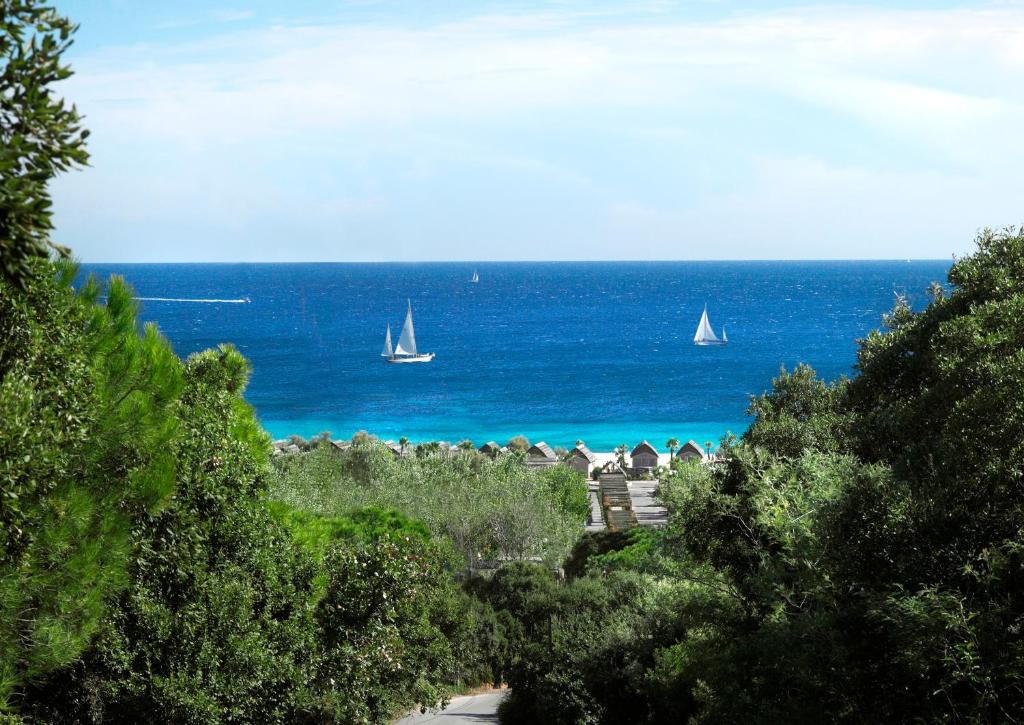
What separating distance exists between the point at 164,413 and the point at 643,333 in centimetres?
12038

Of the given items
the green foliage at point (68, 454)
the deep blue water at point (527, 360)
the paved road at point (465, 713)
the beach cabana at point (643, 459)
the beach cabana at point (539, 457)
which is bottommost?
the paved road at point (465, 713)

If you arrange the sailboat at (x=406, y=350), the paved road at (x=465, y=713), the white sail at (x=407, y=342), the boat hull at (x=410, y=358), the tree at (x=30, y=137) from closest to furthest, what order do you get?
the tree at (x=30, y=137) → the paved road at (x=465, y=713) → the white sail at (x=407, y=342) → the sailboat at (x=406, y=350) → the boat hull at (x=410, y=358)

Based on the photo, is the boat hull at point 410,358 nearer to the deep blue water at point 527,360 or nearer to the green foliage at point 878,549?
A: the deep blue water at point 527,360

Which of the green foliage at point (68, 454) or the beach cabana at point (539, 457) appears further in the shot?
the beach cabana at point (539, 457)

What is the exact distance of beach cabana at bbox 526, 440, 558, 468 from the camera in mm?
44759

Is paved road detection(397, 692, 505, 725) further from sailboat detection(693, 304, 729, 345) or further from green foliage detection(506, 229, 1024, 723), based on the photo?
sailboat detection(693, 304, 729, 345)

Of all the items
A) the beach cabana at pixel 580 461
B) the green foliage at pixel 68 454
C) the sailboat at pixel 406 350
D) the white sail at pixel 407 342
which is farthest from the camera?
the sailboat at pixel 406 350

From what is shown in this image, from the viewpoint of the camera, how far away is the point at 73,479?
796 centimetres

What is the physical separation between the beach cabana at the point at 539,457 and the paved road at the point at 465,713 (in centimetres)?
2246

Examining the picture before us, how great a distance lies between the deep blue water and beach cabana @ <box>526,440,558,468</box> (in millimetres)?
10180

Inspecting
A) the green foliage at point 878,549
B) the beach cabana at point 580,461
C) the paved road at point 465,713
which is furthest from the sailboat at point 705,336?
the green foliage at point 878,549

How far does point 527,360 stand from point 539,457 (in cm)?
5676

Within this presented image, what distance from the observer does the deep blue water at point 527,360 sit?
72.7 metres

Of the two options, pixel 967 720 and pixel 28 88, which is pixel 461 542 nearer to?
pixel 967 720
